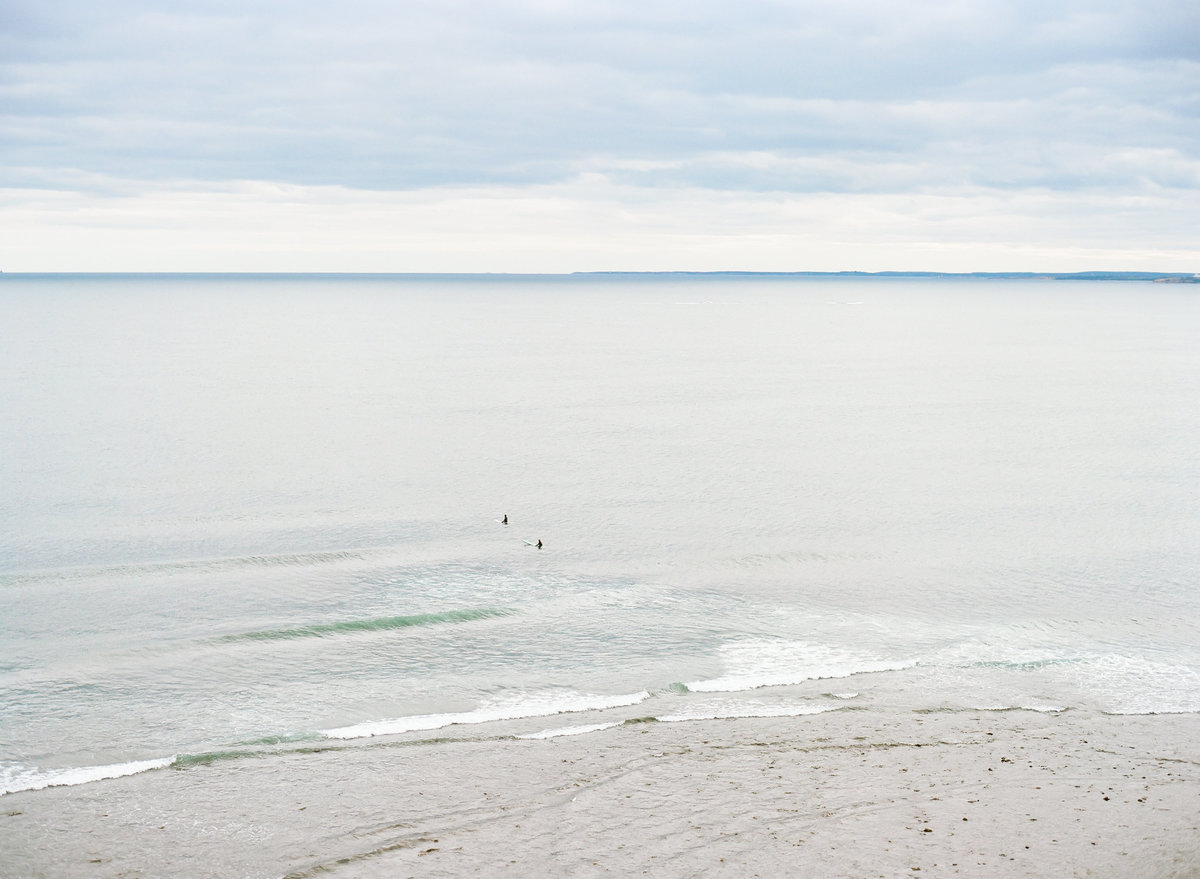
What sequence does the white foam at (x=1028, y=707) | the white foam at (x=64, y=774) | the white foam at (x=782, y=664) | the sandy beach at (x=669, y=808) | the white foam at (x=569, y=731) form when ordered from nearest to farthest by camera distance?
1. the sandy beach at (x=669, y=808)
2. the white foam at (x=64, y=774)
3. the white foam at (x=569, y=731)
4. the white foam at (x=1028, y=707)
5. the white foam at (x=782, y=664)

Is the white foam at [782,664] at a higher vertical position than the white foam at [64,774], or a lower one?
higher

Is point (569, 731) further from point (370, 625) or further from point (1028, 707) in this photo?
point (1028, 707)

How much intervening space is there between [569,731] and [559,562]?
10590 millimetres

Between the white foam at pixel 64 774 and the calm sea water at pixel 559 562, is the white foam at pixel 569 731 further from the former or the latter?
the white foam at pixel 64 774

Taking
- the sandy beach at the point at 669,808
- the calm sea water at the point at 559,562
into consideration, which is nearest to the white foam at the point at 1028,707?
the calm sea water at the point at 559,562

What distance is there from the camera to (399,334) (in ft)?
431

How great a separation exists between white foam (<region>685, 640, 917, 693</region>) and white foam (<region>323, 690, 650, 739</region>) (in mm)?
1787

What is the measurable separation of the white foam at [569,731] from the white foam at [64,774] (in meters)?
5.72

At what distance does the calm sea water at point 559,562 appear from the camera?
1902cm

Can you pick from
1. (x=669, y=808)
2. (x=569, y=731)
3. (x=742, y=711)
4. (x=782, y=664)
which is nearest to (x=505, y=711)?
(x=569, y=731)

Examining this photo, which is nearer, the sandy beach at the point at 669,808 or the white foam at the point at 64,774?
the sandy beach at the point at 669,808

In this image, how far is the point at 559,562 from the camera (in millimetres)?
27828

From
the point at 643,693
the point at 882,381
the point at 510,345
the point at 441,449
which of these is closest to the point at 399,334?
the point at 510,345

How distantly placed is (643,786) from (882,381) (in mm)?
66777
